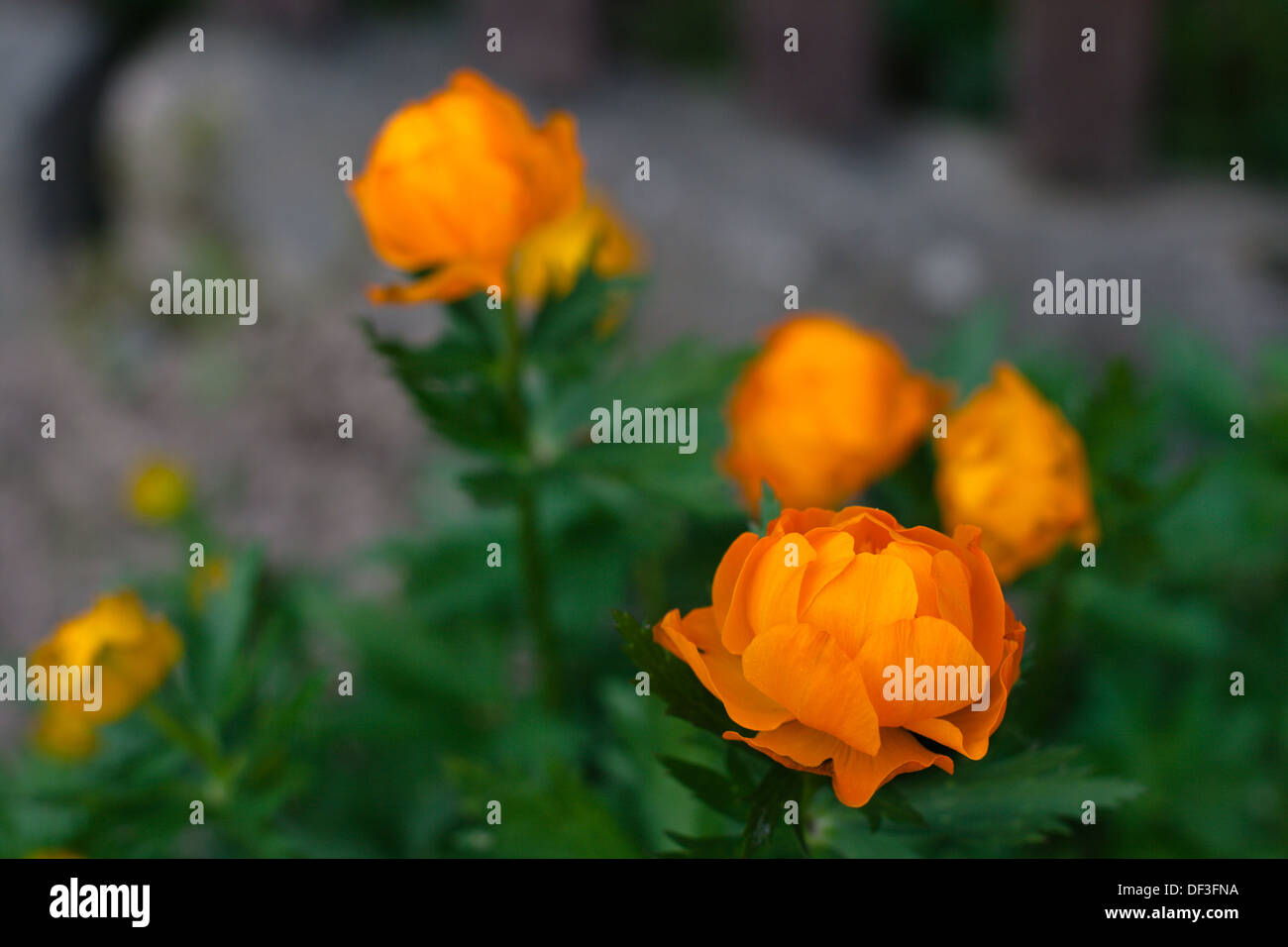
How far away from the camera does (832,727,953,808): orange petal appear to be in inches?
25.2

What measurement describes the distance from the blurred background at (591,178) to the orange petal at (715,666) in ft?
5.08

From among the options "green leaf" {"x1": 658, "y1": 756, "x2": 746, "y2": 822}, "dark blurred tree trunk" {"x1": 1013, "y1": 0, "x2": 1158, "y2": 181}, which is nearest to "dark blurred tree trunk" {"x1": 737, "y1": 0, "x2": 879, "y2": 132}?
"dark blurred tree trunk" {"x1": 1013, "y1": 0, "x2": 1158, "y2": 181}

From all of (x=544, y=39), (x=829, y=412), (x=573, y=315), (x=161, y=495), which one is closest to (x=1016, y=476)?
(x=829, y=412)

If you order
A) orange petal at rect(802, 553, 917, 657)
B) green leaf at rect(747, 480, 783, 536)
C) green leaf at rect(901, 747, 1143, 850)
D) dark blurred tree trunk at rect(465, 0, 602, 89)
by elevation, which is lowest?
green leaf at rect(901, 747, 1143, 850)

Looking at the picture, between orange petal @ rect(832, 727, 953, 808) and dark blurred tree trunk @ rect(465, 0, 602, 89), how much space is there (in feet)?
7.21

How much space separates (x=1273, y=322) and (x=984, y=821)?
1.81m

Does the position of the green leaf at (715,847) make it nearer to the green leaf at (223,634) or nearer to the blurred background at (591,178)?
the green leaf at (223,634)

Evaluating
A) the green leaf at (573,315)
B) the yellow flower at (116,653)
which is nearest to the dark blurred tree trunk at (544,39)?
the green leaf at (573,315)

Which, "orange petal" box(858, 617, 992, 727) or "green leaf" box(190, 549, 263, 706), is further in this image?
"green leaf" box(190, 549, 263, 706)

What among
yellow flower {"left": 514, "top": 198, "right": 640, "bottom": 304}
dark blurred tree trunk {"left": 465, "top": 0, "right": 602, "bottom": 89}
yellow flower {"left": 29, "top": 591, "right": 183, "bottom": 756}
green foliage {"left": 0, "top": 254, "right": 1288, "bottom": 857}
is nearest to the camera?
green foliage {"left": 0, "top": 254, "right": 1288, "bottom": 857}

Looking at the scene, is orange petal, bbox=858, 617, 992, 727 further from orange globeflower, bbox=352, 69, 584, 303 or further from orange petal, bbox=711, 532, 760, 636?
orange globeflower, bbox=352, 69, 584, 303

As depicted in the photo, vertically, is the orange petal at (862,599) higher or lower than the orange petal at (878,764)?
higher

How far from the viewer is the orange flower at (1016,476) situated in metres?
0.94
